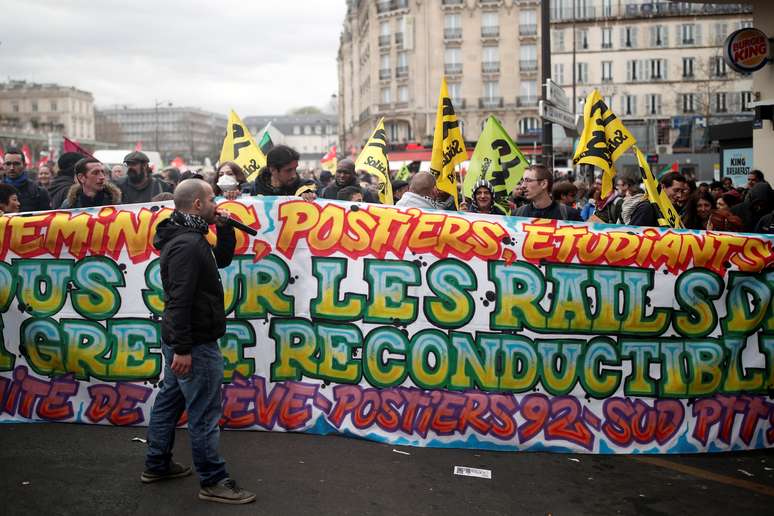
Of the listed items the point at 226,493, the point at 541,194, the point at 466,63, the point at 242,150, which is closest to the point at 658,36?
the point at 466,63

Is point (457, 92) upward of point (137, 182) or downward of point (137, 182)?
upward

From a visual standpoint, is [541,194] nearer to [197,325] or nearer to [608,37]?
[197,325]

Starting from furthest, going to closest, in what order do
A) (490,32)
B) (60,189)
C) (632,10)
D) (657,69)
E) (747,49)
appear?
(490,32) → (657,69) → (632,10) → (747,49) → (60,189)

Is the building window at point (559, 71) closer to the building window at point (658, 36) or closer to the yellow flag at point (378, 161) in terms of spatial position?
the building window at point (658, 36)

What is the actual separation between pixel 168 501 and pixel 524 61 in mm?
59745

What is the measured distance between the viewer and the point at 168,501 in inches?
180

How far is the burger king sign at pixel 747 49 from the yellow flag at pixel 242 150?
27.1 ft

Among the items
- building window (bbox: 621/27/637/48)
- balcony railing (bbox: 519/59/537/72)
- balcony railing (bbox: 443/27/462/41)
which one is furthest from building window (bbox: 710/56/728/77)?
balcony railing (bbox: 443/27/462/41)

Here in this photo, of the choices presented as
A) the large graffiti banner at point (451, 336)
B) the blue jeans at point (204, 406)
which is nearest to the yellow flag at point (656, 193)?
the large graffiti banner at point (451, 336)

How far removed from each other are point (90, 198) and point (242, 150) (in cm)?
356

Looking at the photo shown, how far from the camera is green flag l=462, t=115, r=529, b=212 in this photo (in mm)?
9812

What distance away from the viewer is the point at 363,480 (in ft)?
16.2

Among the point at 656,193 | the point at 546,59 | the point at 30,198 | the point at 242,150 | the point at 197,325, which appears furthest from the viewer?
the point at 242,150

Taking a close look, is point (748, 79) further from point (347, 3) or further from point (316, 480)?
point (316, 480)
